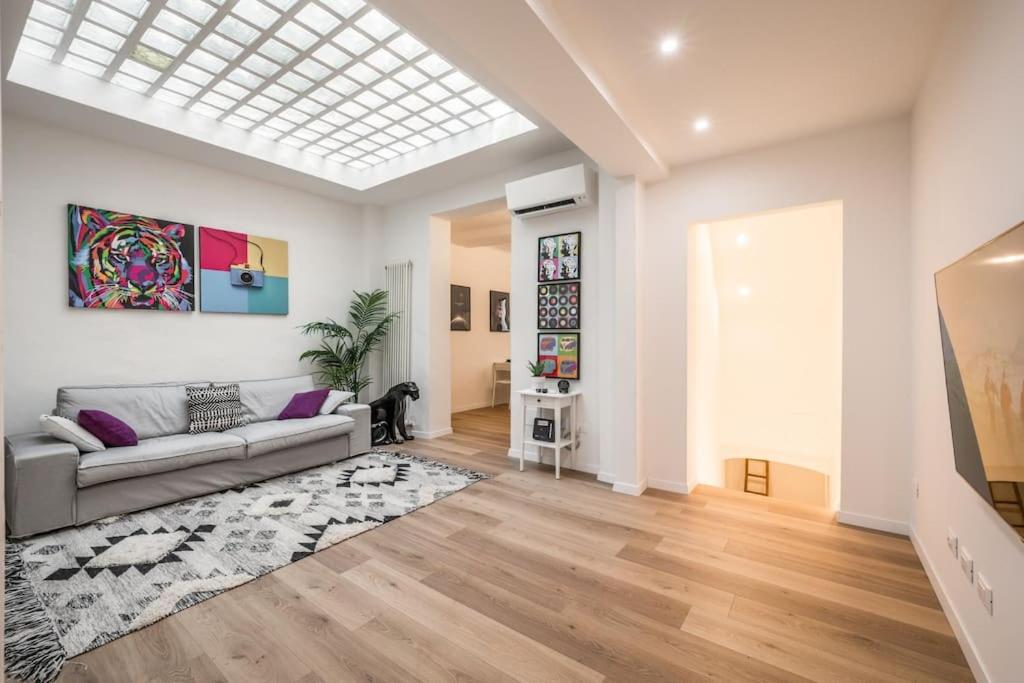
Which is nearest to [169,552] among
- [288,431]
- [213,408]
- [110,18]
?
[288,431]

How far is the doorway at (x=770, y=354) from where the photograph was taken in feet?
15.0

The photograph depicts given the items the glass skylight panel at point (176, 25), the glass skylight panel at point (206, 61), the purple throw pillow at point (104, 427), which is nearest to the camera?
the glass skylight panel at point (176, 25)

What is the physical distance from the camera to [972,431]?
1.67 metres

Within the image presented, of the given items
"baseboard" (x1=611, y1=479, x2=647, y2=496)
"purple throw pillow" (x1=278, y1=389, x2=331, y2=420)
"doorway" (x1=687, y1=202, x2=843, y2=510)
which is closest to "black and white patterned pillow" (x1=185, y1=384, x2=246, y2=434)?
"purple throw pillow" (x1=278, y1=389, x2=331, y2=420)

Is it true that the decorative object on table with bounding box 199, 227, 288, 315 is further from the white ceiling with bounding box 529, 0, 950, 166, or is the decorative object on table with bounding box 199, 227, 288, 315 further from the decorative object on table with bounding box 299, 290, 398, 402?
the white ceiling with bounding box 529, 0, 950, 166

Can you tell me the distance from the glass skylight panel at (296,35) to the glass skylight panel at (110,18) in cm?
89

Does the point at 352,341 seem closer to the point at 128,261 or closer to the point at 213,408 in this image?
the point at 213,408

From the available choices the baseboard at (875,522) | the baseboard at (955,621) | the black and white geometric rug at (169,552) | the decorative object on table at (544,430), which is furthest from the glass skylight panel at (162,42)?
the baseboard at (875,522)

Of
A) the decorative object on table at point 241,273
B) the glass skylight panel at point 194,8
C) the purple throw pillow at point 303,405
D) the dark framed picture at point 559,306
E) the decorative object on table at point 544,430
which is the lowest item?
the decorative object on table at point 544,430

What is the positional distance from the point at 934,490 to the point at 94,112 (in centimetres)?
601

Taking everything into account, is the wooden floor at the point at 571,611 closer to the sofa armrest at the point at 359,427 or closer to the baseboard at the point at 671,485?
the baseboard at the point at 671,485

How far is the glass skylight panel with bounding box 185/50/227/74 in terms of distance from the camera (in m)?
3.16

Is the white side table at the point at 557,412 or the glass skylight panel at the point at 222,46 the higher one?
the glass skylight panel at the point at 222,46

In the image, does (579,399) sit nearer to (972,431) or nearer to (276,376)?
(972,431)
